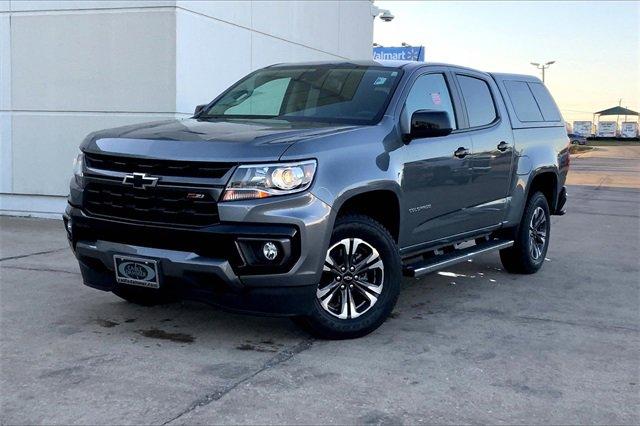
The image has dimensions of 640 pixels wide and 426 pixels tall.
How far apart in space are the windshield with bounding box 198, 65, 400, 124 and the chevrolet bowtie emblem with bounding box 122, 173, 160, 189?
1358mm

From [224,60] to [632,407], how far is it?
26.0 ft

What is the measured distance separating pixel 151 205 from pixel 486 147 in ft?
9.90

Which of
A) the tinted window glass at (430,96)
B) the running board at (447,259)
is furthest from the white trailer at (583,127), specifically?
the tinted window glass at (430,96)

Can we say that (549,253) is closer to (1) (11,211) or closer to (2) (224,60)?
(2) (224,60)

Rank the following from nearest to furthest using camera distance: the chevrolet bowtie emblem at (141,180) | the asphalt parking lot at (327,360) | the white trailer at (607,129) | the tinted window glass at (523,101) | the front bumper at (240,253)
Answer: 1. the asphalt parking lot at (327,360)
2. the front bumper at (240,253)
3. the chevrolet bowtie emblem at (141,180)
4. the tinted window glass at (523,101)
5. the white trailer at (607,129)

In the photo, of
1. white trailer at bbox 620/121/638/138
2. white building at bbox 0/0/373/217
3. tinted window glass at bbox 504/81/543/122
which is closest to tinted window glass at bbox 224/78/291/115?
tinted window glass at bbox 504/81/543/122

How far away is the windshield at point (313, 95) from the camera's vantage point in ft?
18.1

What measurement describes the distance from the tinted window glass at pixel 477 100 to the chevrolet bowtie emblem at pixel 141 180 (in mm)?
2880

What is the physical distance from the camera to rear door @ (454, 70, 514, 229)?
627 centimetres

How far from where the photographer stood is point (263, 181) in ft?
14.6

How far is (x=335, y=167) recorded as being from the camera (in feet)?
15.4

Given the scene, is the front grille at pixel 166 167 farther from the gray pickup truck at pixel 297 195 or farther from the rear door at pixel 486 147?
the rear door at pixel 486 147

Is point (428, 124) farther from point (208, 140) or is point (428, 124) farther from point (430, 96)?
point (208, 140)

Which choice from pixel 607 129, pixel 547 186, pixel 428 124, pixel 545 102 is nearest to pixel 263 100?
pixel 428 124
